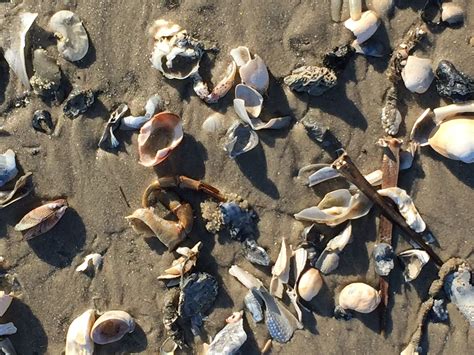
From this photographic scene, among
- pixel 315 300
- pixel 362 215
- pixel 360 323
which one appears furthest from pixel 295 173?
pixel 360 323

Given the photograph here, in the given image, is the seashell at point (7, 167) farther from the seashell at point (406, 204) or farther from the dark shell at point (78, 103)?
the seashell at point (406, 204)

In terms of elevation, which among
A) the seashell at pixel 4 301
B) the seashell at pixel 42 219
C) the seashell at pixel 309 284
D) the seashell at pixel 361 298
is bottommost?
the seashell at pixel 361 298

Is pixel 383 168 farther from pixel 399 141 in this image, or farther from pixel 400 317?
pixel 400 317

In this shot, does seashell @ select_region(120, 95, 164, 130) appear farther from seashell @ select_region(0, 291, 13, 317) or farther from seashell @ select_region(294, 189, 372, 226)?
seashell @ select_region(0, 291, 13, 317)

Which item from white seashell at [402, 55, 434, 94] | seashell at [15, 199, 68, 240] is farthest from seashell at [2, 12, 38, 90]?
white seashell at [402, 55, 434, 94]

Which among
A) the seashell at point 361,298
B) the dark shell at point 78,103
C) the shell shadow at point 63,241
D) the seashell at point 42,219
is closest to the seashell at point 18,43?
the dark shell at point 78,103
